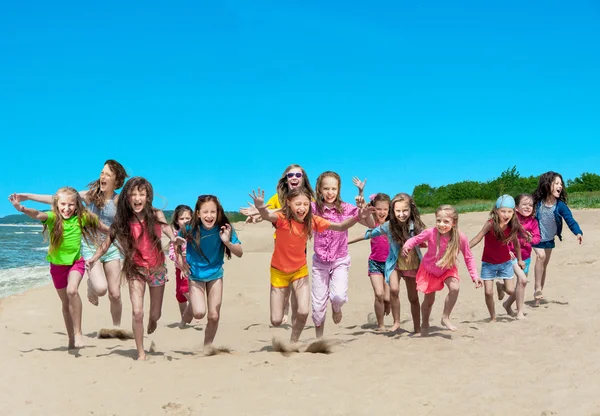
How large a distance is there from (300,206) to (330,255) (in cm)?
87

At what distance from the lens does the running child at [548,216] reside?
10.5 m

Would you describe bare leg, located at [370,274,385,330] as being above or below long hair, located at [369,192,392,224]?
below

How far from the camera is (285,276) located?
23.7ft

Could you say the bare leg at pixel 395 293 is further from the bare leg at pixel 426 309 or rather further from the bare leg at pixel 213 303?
the bare leg at pixel 213 303

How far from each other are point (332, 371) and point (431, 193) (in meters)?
55.6

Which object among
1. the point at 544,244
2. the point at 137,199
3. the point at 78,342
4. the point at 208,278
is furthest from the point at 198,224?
the point at 544,244

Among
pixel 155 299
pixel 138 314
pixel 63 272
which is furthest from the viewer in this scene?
pixel 155 299

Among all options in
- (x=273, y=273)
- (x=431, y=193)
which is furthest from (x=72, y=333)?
(x=431, y=193)

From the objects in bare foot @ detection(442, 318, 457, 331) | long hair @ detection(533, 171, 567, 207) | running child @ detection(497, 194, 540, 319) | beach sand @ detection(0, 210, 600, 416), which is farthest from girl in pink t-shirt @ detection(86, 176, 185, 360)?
long hair @ detection(533, 171, 567, 207)

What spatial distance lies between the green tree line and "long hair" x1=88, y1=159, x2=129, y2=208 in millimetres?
→ 44652

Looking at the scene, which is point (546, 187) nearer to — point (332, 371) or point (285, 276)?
point (285, 276)

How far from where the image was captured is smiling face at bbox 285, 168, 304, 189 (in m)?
7.87

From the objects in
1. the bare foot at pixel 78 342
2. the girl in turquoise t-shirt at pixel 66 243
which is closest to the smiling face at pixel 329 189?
the girl in turquoise t-shirt at pixel 66 243

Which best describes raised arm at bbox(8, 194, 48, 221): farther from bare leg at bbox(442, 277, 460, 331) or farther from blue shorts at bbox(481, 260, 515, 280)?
blue shorts at bbox(481, 260, 515, 280)
